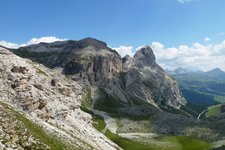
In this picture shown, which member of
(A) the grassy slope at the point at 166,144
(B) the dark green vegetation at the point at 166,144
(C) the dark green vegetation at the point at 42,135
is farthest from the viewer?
(B) the dark green vegetation at the point at 166,144

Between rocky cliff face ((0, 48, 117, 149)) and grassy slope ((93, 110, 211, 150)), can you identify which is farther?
grassy slope ((93, 110, 211, 150))

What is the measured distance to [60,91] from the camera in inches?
4058

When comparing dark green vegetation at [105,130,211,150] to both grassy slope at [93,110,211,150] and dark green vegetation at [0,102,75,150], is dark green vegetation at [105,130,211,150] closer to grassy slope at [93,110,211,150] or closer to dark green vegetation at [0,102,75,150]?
grassy slope at [93,110,211,150]

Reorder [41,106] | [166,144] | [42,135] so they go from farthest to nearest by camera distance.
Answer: [166,144], [41,106], [42,135]

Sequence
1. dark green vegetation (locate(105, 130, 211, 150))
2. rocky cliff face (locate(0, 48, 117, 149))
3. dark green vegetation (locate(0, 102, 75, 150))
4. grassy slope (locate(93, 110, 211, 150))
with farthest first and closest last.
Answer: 1. dark green vegetation (locate(105, 130, 211, 150))
2. grassy slope (locate(93, 110, 211, 150))
3. rocky cliff face (locate(0, 48, 117, 149))
4. dark green vegetation (locate(0, 102, 75, 150))

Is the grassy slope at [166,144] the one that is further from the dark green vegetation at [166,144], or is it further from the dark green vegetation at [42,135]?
the dark green vegetation at [42,135]

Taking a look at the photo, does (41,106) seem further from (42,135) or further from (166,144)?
(166,144)

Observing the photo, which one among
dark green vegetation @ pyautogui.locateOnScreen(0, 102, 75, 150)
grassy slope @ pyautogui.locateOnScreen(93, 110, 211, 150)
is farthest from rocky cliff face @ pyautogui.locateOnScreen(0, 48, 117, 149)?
grassy slope @ pyautogui.locateOnScreen(93, 110, 211, 150)

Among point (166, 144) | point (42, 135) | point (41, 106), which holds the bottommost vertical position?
point (166, 144)

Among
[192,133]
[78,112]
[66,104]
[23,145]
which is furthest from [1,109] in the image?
[192,133]

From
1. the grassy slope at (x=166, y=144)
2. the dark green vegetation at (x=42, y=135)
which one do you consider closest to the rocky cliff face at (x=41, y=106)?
the dark green vegetation at (x=42, y=135)

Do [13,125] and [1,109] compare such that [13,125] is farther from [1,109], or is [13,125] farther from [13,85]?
[13,85]

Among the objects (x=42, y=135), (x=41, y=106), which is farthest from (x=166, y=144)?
(x=42, y=135)

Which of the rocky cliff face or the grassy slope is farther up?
the rocky cliff face
